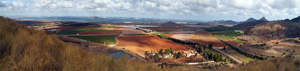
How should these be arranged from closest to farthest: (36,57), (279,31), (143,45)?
(36,57)
(143,45)
(279,31)

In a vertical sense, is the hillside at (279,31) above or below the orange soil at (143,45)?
above

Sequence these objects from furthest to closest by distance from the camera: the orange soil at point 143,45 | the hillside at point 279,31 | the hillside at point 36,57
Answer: the hillside at point 279,31 → the orange soil at point 143,45 → the hillside at point 36,57

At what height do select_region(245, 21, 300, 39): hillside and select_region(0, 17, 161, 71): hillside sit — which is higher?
select_region(0, 17, 161, 71): hillside

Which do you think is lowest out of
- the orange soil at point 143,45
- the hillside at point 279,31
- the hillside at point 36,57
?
the orange soil at point 143,45

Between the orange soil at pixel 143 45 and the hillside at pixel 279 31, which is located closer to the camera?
the orange soil at pixel 143 45

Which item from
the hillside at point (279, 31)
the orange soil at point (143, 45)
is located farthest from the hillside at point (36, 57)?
the hillside at point (279, 31)

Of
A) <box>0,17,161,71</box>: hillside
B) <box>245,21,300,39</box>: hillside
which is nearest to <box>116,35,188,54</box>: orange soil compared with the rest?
<box>0,17,161,71</box>: hillside

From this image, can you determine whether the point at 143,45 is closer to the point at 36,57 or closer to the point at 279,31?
the point at 36,57

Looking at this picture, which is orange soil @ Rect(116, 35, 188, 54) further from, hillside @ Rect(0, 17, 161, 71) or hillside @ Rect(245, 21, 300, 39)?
hillside @ Rect(245, 21, 300, 39)

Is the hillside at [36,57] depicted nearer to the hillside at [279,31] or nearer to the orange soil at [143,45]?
the orange soil at [143,45]

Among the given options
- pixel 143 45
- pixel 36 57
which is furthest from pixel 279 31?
pixel 36 57

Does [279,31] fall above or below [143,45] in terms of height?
above

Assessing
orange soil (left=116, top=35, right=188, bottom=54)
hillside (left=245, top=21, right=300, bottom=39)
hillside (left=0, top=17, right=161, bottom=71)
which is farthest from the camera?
hillside (left=245, top=21, right=300, bottom=39)
